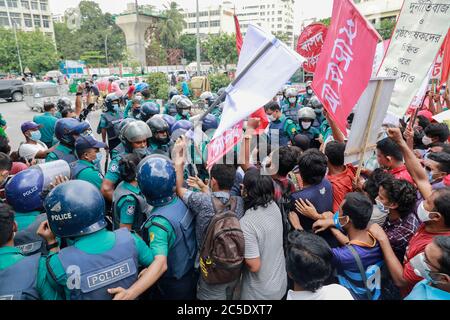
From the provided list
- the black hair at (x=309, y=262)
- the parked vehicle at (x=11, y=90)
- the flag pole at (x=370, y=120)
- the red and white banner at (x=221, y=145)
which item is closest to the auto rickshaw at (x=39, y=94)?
the parked vehicle at (x=11, y=90)

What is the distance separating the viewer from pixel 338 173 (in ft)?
11.5

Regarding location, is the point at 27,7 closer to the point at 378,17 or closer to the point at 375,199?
the point at 378,17

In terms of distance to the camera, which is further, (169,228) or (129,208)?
(129,208)

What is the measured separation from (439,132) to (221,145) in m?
3.14

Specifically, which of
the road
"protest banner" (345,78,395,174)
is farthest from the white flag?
the road

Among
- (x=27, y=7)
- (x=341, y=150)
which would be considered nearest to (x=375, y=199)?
(x=341, y=150)

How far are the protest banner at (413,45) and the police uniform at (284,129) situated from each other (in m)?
2.70

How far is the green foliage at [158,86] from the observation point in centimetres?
1942

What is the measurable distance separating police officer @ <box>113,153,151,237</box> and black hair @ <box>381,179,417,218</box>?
208 centimetres

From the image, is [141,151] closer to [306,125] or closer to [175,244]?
[175,244]

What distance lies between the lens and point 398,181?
8.32 feet

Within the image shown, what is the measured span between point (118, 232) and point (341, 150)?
7.98ft

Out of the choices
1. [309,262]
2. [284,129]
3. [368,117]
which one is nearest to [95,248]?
[309,262]

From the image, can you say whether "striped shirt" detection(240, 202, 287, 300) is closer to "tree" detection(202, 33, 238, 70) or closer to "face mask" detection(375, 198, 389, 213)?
"face mask" detection(375, 198, 389, 213)
